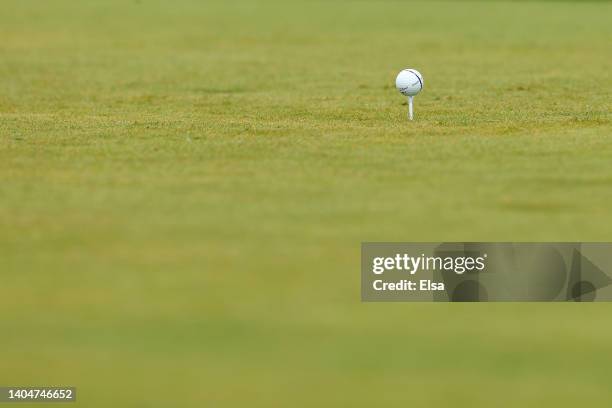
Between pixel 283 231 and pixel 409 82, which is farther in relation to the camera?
pixel 409 82

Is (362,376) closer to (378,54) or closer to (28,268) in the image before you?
(28,268)

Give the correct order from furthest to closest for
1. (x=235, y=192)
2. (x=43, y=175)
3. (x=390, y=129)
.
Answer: (x=390, y=129)
(x=43, y=175)
(x=235, y=192)

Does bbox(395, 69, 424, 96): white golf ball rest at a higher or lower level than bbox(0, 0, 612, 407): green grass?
higher

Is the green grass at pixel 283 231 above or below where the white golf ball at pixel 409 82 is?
below

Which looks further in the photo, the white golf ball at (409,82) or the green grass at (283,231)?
the white golf ball at (409,82)

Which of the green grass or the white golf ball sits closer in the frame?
the green grass

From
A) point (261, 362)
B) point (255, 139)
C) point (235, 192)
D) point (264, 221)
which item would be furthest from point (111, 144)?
point (261, 362)

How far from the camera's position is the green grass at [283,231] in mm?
10539

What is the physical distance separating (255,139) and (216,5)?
162 ft

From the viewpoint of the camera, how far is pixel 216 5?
70750 millimetres

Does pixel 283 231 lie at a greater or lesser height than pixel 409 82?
lesser

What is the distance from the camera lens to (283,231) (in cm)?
1509

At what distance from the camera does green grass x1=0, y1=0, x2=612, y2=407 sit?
34.6ft

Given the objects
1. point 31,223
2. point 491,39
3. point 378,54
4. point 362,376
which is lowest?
point 362,376
